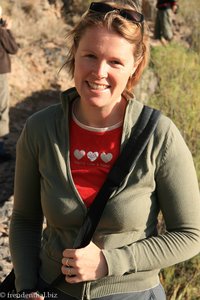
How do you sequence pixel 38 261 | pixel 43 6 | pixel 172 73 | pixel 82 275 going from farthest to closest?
pixel 43 6, pixel 172 73, pixel 38 261, pixel 82 275

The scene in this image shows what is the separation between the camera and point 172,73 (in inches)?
257

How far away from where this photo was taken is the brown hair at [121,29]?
4.92ft

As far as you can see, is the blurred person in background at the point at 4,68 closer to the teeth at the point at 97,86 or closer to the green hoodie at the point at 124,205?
the green hoodie at the point at 124,205

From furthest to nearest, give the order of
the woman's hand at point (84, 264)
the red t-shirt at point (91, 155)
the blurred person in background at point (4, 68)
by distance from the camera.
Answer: the blurred person in background at point (4, 68) < the red t-shirt at point (91, 155) < the woman's hand at point (84, 264)

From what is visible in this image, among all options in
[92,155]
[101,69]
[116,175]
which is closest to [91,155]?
[92,155]

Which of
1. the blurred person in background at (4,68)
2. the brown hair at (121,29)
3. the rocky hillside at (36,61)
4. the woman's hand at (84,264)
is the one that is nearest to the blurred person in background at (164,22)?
the rocky hillside at (36,61)

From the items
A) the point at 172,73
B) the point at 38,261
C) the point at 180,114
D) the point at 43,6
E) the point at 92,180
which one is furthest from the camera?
the point at 43,6

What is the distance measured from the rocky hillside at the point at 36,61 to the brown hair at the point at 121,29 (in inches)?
123

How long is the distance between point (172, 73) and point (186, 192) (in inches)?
205

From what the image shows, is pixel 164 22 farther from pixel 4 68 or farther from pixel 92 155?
pixel 92 155

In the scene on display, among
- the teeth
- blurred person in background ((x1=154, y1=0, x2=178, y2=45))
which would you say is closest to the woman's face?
the teeth

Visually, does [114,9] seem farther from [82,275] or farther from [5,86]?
[5,86]

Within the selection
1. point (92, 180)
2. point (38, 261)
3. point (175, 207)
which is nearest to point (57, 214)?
point (92, 180)

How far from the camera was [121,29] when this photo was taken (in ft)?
4.92
